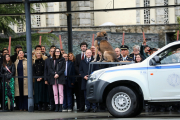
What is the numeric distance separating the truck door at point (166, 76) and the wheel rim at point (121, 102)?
656 millimetres

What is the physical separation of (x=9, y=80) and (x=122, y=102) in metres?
4.91

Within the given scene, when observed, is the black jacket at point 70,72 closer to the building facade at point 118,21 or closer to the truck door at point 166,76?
the truck door at point 166,76

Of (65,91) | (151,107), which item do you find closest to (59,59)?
(65,91)

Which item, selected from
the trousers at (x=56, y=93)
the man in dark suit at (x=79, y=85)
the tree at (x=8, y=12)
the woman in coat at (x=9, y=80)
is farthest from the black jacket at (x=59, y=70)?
the tree at (x=8, y=12)

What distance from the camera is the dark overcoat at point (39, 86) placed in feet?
47.1

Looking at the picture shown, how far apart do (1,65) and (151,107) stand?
5.30 meters

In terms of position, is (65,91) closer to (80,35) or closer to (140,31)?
(80,35)

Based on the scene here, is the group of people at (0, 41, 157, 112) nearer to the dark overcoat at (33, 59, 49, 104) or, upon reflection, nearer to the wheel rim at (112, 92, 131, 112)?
the dark overcoat at (33, 59, 49, 104)

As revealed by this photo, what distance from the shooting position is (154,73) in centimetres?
1076

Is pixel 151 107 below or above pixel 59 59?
below

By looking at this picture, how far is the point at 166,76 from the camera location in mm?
10664

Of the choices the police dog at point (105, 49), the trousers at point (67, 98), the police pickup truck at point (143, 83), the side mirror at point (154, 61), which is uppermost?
the police dog at point (105, 49)

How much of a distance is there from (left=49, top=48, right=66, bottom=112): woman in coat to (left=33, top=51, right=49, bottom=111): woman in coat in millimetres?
717

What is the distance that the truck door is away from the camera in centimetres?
1061
